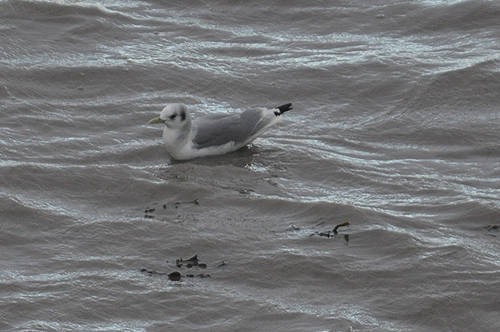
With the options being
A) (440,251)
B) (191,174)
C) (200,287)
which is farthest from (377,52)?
(200,287)

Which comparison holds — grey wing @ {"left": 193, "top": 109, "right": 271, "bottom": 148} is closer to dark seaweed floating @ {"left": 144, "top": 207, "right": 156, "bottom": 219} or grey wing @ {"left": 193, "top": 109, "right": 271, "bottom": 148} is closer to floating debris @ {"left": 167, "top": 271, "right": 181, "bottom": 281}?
dark seaweed floating @ {"left": 144, "top": 207, "right": 156, "bottom": 219}

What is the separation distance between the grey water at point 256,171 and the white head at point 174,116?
0.30 m

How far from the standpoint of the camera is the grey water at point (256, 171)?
267 inches

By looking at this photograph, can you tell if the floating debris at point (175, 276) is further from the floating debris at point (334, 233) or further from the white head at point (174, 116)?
the white head at point (174, 116)

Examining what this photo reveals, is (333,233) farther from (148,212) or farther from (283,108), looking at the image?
(283,108)

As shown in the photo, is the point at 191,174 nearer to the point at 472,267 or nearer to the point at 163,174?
the point at 163,174

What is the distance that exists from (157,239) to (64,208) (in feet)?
3.01

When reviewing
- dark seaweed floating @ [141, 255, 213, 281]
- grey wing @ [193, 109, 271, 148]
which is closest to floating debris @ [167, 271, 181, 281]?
dark seaweed floating @ [141, 255, 213, 281]

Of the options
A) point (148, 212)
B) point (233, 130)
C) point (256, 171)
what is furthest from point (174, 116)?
point (148, 212)

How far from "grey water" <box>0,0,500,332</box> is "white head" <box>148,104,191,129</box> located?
30cm

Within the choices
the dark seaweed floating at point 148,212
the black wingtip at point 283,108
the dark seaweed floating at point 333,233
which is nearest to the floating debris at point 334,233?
the dark seaweed floating at point 333,233

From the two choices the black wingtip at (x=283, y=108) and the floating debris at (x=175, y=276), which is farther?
the black wingtip at (x=283, y=108)

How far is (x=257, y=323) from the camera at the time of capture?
21.3ft

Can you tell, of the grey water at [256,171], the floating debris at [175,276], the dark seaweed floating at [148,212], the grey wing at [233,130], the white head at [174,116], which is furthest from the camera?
the grey wing at [233,130]
